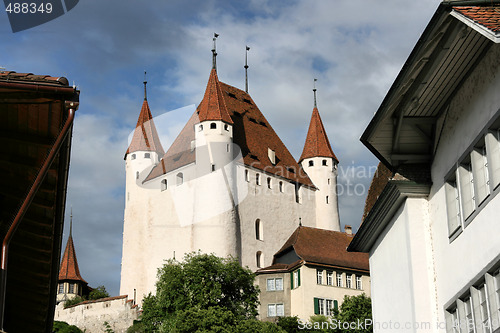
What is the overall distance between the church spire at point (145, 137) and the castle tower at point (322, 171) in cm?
1343

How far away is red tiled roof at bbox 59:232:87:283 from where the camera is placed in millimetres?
91062

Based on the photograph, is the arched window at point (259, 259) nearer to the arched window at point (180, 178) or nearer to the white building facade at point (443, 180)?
the arched window at point (180, 178)

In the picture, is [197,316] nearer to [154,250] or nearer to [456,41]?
[154,250]

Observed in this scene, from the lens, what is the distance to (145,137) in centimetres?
7900

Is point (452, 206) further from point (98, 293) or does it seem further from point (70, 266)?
point (70, 266)

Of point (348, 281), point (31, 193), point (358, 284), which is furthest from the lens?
point (358, 284)

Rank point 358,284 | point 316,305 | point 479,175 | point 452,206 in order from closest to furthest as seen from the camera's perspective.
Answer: point 479,175, point 452,206, point 316,305, point 358,284

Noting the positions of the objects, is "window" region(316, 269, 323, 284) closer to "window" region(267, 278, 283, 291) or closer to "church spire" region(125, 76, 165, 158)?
"window" region(267, 278, 283, 291)

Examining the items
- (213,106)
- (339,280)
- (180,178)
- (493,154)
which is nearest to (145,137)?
(213,106)

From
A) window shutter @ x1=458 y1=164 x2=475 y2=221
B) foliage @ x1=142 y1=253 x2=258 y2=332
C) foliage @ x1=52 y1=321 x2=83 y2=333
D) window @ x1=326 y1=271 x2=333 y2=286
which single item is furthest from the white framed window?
window shutter @ x1=458 y1=164 x2=475 y2=221

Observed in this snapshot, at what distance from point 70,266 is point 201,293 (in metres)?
42.4

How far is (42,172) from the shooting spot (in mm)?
8906

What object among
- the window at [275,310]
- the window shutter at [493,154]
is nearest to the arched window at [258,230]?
the window at [275,310]

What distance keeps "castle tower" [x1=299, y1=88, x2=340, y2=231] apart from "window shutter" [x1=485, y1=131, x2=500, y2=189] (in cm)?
6579
